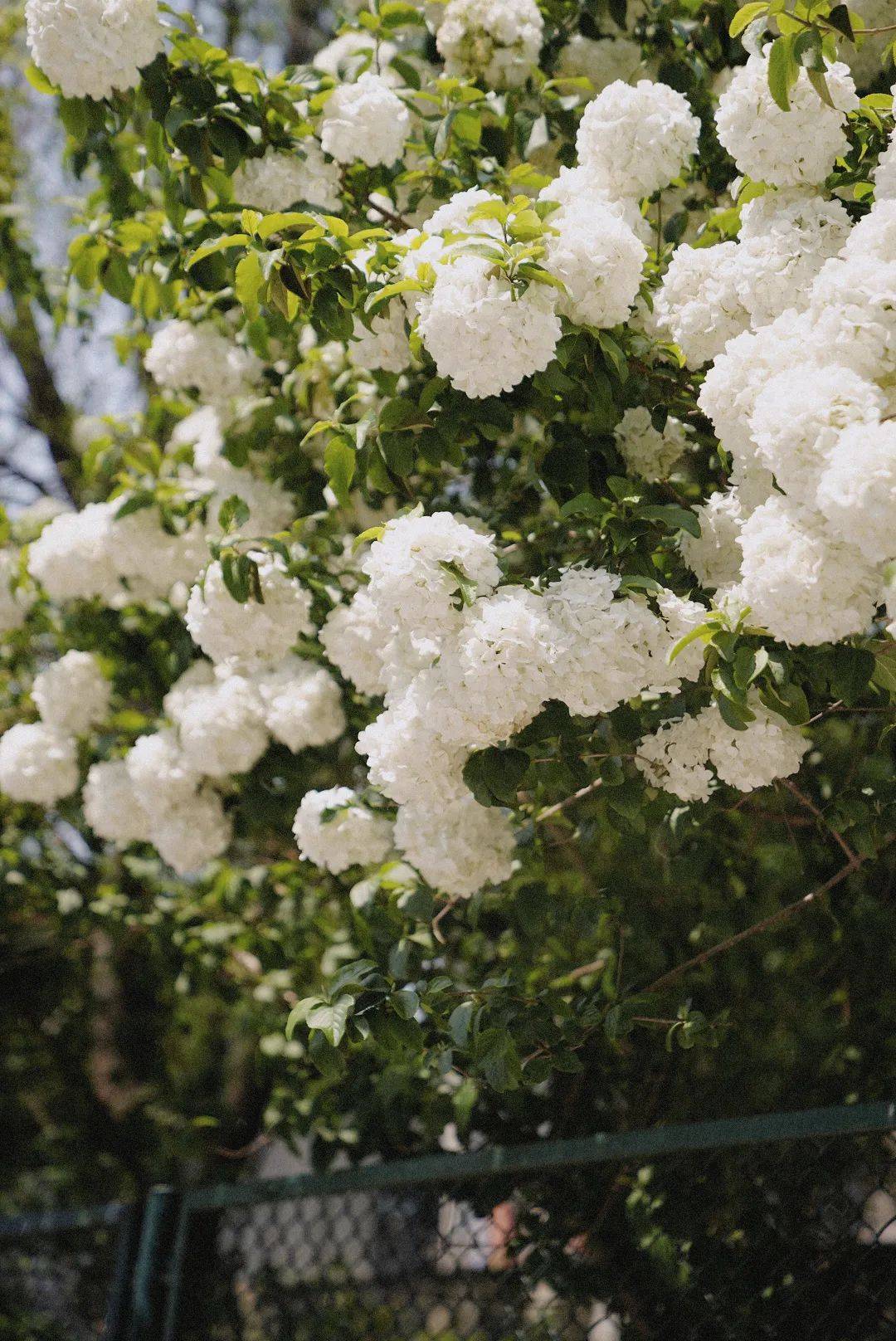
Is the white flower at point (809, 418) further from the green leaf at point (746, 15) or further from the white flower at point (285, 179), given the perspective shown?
the white flower at point (285, 179)

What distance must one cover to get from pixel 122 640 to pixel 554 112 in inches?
67.8

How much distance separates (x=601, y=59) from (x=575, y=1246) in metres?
2.64

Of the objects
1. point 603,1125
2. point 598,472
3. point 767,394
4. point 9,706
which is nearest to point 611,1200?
point 603,1125

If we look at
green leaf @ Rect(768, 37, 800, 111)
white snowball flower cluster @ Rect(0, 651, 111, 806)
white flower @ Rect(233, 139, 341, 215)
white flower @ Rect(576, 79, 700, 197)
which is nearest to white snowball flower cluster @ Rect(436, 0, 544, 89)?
white flower @ Rect(233, 139, 341, 215)

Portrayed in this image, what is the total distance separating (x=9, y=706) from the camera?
3812mm

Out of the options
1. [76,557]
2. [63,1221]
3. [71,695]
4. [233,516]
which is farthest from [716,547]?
[63,1221]

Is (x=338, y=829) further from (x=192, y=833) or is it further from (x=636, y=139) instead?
(x=636, y=139)

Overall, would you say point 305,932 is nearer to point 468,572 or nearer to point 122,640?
point 122,640

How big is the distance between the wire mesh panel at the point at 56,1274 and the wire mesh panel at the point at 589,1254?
39cm

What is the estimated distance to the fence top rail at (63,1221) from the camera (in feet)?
9.84

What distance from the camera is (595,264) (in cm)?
187

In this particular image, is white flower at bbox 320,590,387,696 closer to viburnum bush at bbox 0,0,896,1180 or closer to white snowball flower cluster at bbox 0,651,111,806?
viburnum bush at bbox 0,0,896,1180

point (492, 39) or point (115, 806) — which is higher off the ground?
point (492, 39)

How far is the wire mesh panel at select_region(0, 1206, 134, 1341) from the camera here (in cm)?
322
